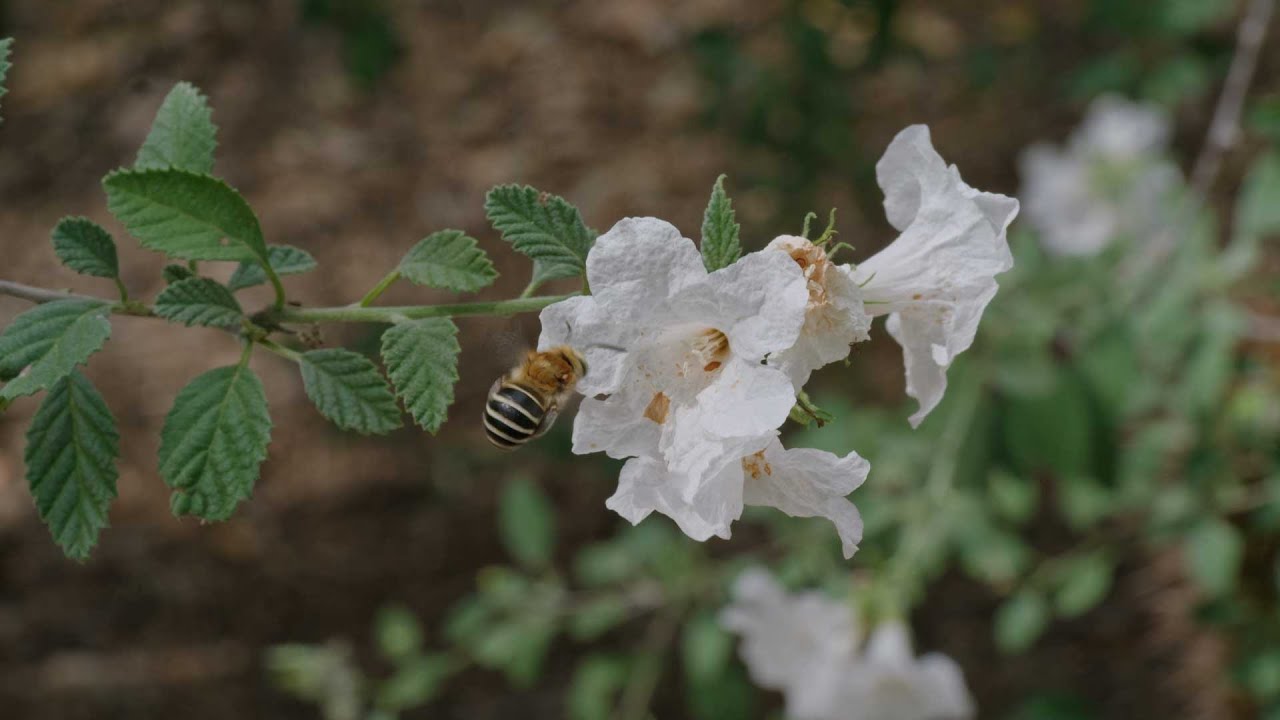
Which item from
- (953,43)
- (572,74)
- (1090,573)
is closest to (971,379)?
(1090,573)

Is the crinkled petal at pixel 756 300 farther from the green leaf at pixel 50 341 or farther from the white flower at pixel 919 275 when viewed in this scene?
the green leaf at pixel 50 341

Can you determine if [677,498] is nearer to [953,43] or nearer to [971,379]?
[971,379]

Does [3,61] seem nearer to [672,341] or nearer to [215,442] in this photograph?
[215,442]

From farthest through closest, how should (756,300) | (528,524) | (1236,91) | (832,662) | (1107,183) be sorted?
(1107,183), (528,524), (1236,91), (832,662), (756,300)

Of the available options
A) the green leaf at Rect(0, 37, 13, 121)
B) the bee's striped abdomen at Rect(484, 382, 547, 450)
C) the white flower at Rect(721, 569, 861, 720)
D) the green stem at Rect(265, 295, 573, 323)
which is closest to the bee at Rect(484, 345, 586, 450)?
the bee's striped abdomen at Rect(484, 382, 547, 450)

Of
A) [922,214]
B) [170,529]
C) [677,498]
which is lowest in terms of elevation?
[677,498]

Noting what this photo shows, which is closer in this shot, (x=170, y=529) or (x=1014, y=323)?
(x=1014, y=323)

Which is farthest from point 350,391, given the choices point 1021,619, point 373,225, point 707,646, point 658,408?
point 373,225
